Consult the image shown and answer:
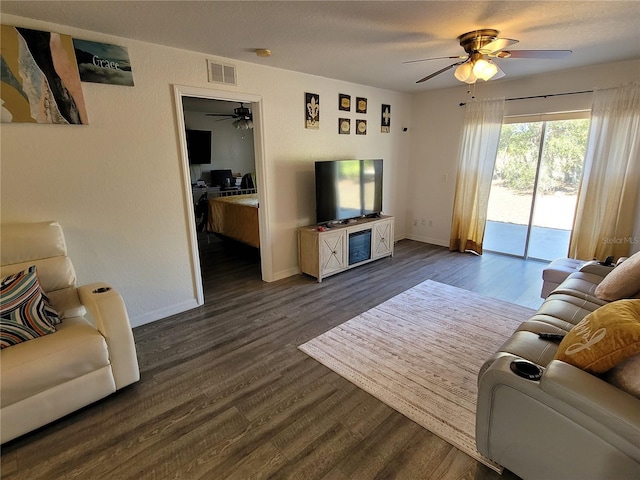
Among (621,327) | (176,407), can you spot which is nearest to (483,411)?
(621,327)

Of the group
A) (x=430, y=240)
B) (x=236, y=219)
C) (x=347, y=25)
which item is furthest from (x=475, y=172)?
(x=236, y=219)

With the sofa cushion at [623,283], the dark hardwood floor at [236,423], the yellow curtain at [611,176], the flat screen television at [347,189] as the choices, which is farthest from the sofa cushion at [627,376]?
the yellow curtain at [611,176]

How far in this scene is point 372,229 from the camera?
452 centimetres

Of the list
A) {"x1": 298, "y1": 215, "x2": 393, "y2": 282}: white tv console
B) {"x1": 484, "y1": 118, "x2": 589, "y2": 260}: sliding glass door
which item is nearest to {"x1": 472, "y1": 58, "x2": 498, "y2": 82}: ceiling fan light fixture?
{"x1": 298, "y1": 215, "x2": 393, "y2": 282}: white tv console

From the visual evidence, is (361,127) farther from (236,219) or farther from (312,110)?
(236,219)

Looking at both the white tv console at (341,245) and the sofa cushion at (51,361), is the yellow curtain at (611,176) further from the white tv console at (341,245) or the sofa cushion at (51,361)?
the sofa cushion at (51,361)

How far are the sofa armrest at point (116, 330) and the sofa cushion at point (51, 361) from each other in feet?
0.15

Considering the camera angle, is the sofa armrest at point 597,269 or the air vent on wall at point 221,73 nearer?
the sofa armrest at point 597,269

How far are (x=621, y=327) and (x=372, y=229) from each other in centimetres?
333

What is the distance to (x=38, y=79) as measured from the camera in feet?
7.39

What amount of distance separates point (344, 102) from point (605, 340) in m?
3.88

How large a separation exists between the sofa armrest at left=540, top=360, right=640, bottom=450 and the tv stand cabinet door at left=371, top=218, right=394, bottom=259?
3298mm

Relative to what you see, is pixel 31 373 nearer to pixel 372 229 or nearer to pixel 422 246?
pixel 372 229

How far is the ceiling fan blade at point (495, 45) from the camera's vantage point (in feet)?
7.58
